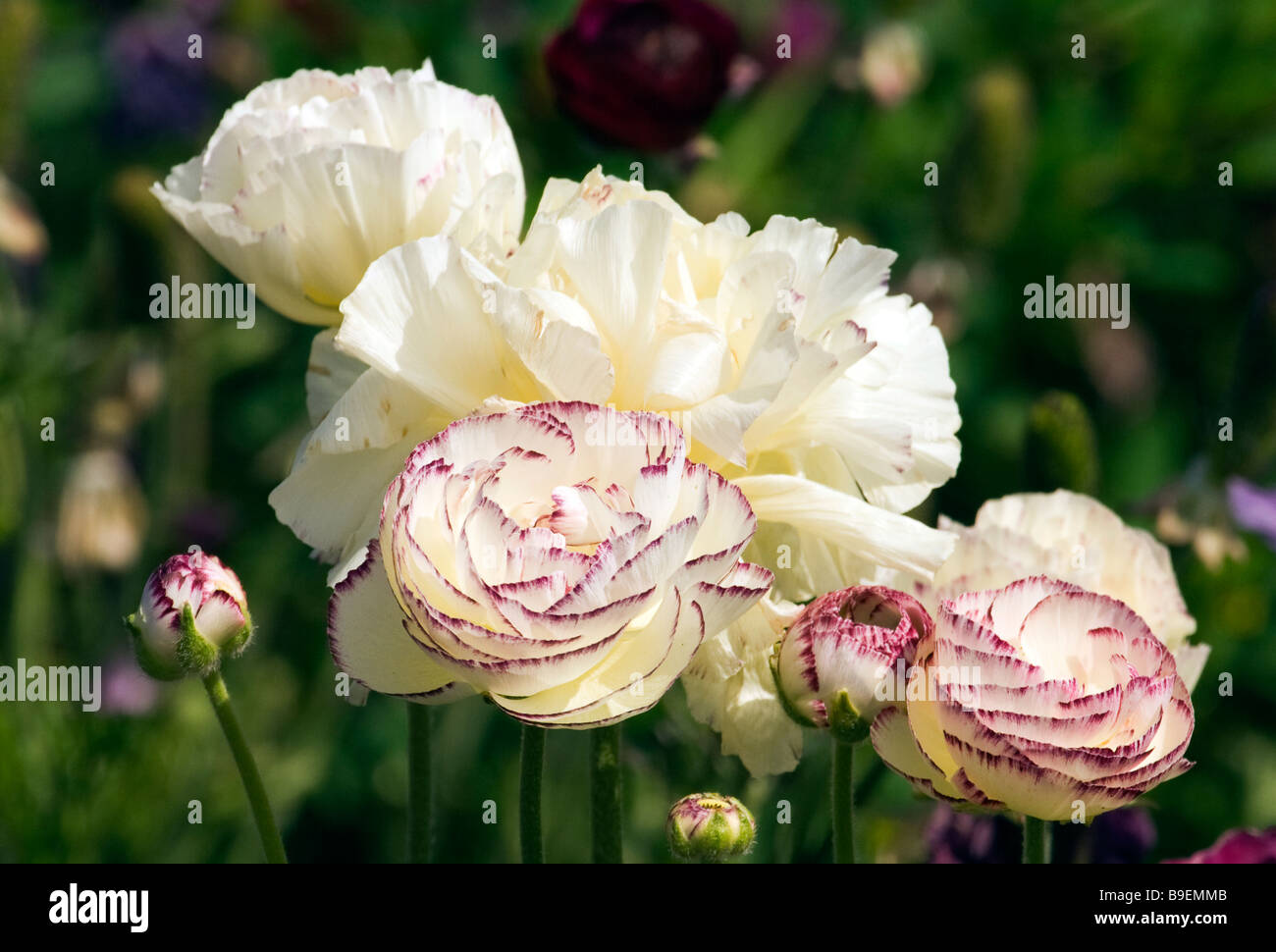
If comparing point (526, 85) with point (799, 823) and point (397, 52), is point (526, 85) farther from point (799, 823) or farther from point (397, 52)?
point (799, 823)

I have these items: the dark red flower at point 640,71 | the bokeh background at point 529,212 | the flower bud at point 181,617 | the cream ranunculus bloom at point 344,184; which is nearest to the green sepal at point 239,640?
the flower bud at point 181,617

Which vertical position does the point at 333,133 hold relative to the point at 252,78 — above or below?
below

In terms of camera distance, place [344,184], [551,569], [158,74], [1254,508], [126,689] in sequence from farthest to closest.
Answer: [158,74] → [126,689] → [1254,508] → [344,184] → [551,569]

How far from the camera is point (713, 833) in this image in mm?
427

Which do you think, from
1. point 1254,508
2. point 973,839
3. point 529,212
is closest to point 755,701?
point 973,839

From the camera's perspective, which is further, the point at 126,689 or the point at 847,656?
the point at 126,689

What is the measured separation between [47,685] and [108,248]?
1.30ft

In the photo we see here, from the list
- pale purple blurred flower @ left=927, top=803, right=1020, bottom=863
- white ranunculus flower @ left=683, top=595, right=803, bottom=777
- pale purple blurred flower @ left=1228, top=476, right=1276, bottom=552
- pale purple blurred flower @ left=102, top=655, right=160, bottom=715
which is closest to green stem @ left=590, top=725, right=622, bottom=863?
white ranunculus flower @ left=683, top=595, right=803, bottom=777

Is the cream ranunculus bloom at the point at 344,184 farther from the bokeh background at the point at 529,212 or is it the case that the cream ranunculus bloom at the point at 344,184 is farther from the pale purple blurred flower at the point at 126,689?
the pale purple blurred flower at the point at 126,689

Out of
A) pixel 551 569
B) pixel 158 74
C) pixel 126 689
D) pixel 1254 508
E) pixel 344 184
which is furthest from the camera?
pixel 158 74

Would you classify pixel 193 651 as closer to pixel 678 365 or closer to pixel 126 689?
pixel 678 365

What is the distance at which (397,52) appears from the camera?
4.41ft

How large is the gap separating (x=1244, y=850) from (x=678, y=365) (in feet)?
0.84

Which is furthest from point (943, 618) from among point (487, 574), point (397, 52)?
point (397, 52)
